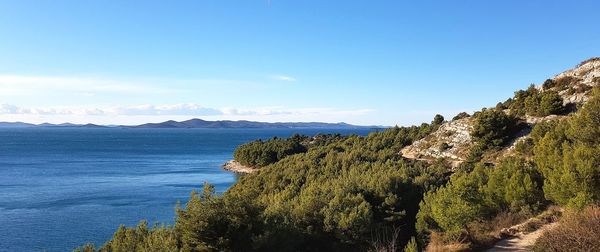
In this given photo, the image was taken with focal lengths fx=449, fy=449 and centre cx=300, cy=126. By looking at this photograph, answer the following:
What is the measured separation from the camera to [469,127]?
148 ft

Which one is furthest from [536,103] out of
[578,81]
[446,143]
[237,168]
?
[237,168]

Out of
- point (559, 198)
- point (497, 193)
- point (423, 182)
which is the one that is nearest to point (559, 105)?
point (423, 182)

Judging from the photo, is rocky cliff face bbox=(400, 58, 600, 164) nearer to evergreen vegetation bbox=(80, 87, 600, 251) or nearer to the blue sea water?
evergreen vegetation bbox=(80, 87, 600, 251)

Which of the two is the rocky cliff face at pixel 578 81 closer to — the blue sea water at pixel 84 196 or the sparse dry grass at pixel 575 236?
the sparse dry grass at pixel 575 236

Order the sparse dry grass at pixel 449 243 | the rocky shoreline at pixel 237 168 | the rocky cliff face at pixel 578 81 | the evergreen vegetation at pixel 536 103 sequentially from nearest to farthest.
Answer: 1. the sparse dry grass at pixel 449 243
2. the evergreen vegetation at pixel 536 103
3. the rocky cliff face at pixel 578 81
4. the rocky shoreline at pixel 237 168

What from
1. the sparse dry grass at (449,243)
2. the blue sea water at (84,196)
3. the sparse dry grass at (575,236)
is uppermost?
the sparse dry grass at (575,236)

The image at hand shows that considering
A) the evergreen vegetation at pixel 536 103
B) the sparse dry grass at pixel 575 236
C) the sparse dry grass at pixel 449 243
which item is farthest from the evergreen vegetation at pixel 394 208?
the evergreen vegetation at pixel 536 103

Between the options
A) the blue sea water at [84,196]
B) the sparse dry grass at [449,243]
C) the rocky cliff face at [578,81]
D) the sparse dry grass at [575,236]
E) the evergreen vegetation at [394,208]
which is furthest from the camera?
the blue sea water at [84,196]

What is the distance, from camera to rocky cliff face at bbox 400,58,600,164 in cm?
3909

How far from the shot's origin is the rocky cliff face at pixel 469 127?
39094mm

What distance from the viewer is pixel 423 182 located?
29109 millimetres

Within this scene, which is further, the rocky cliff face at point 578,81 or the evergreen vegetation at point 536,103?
the rocky cliff face at point 578,81

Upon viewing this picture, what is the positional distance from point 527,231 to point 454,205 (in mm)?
2779

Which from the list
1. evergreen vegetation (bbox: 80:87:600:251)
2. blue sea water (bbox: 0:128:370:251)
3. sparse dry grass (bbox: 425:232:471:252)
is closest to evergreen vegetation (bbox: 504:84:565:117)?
evergreen vegetation (bbox: 80:87:600:251)
